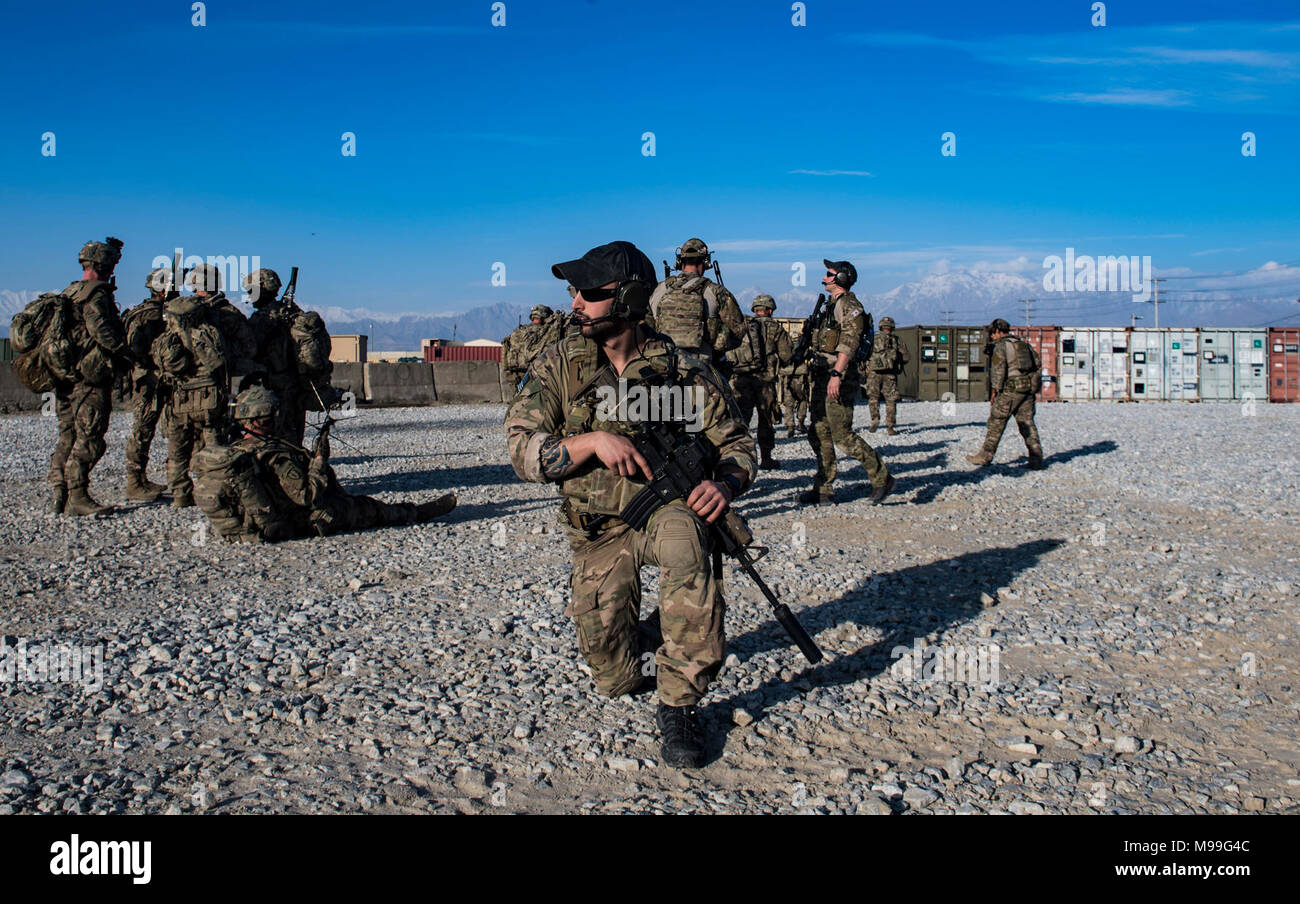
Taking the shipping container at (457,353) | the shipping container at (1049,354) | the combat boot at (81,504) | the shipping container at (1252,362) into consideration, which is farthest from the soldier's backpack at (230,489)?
the shipping container at (457,353)

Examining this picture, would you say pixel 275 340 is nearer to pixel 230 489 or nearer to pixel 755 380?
pixel 230 489

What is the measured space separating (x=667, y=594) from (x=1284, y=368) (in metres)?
32.3

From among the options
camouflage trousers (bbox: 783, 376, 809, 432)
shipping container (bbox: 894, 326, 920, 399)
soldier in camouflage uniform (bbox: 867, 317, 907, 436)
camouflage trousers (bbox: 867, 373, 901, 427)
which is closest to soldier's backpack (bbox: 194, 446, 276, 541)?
camouflage trousers (bbox: 783, 376, 809, 432)

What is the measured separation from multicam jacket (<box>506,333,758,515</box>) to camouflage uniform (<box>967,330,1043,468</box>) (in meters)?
8.61

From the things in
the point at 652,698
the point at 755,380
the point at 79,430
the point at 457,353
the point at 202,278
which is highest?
the point at 457,353

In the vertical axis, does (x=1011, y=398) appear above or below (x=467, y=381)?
below

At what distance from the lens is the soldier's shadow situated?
4.16 meters

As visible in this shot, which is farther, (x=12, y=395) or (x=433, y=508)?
(x=12, y=395)

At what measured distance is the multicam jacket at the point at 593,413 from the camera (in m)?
3.60

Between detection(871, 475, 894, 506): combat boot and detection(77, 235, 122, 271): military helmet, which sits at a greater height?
detection(77, 235, 122, 271): military helmet

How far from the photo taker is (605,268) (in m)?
3.55

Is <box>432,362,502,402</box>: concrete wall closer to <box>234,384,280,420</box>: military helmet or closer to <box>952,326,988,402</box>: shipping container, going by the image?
<box>952,326,988,402</box>: shipping container

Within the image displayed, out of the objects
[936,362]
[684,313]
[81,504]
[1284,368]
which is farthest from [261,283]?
[1284,368]
